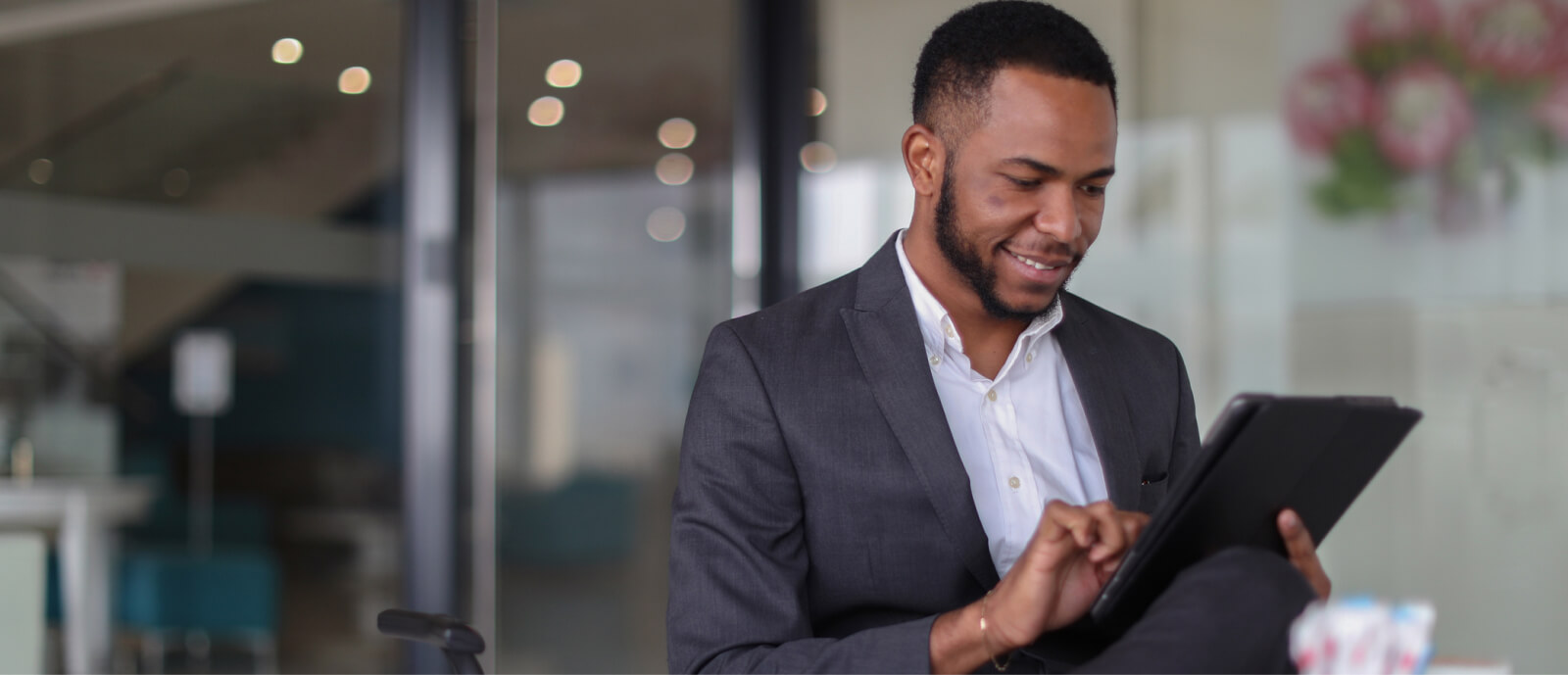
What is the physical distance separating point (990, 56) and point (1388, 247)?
2.37 m

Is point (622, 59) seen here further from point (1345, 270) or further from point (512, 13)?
point (1345, 270)

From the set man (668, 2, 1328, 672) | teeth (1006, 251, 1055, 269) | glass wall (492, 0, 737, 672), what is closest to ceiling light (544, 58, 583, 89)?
glass wall (492, 0, 737, 672)

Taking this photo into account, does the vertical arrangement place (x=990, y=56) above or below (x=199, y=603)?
above

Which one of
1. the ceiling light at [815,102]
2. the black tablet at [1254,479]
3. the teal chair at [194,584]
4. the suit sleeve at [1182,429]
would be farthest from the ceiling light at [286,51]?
the black tablet at [1254,479]

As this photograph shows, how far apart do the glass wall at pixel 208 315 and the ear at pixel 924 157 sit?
2551 millimetres

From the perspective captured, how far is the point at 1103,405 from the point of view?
1.94m

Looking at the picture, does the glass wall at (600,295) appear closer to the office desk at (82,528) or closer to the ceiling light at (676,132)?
the ceiling light at (676,132)

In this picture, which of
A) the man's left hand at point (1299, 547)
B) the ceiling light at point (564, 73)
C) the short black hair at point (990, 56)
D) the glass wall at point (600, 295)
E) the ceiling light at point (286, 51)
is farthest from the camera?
the ceiling light at point (564, 73)

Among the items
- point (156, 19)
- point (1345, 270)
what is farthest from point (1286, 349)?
point (156, 19)

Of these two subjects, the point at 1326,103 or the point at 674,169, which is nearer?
the point at 1326,103

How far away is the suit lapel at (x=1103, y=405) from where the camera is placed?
1.89 meters

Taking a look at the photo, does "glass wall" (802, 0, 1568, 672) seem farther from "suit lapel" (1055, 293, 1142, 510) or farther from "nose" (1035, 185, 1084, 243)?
"nose" (1035, 185, 1084, 243)

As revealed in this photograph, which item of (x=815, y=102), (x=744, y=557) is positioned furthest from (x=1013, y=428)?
(x=815, y=102)

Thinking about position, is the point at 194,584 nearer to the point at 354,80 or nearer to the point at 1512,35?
the point at 354,80
